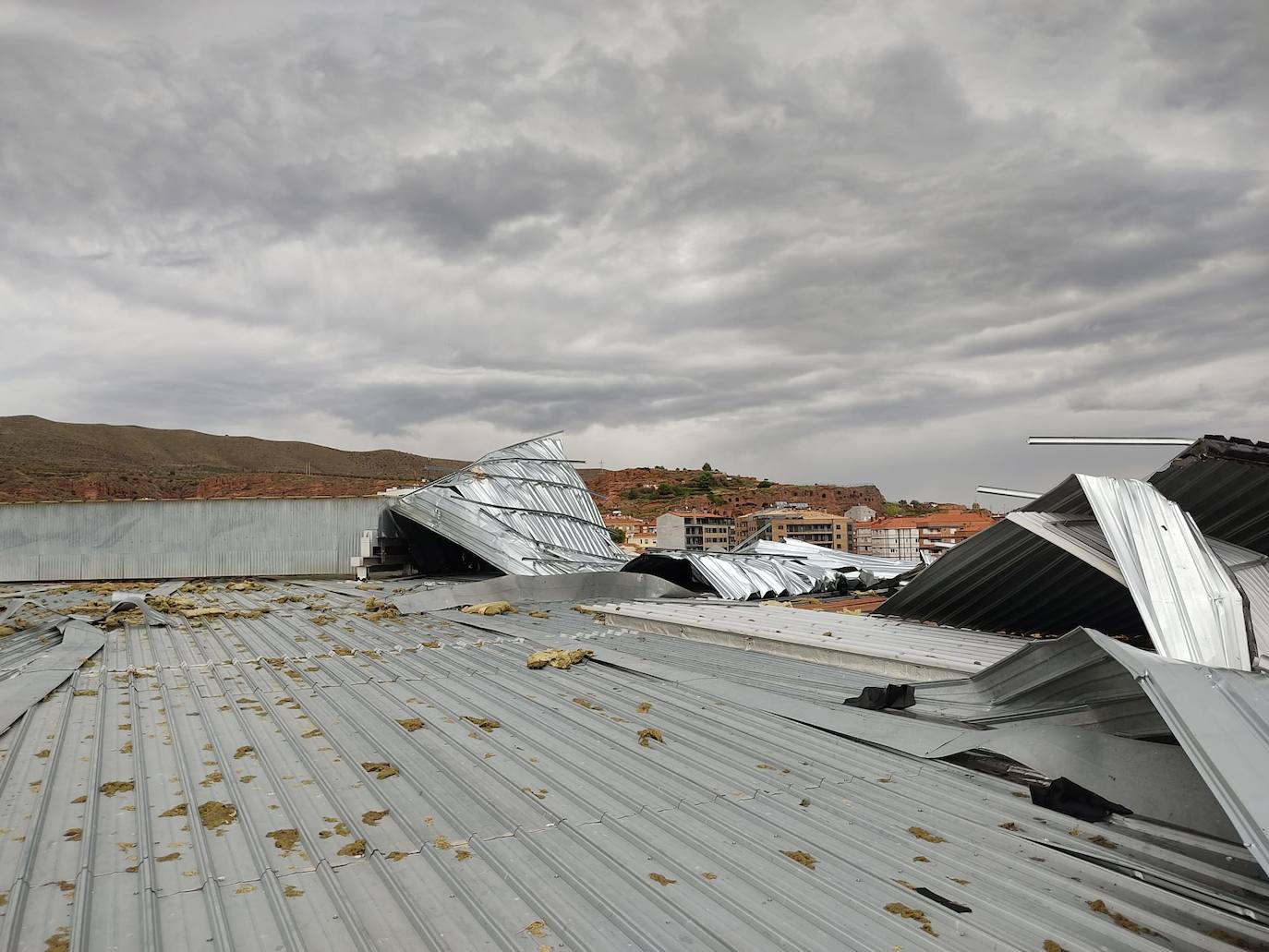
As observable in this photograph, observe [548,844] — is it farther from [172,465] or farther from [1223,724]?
[172,465]

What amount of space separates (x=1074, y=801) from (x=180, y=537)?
23708mm

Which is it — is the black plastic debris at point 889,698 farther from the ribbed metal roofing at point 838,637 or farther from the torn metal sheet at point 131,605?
the torn metal sheet at point 131,605

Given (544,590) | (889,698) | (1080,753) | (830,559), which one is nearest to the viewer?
(1080,753)

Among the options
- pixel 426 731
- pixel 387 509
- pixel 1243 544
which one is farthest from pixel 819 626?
pixel 387 509

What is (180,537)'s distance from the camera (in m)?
21.9

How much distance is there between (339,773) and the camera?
170 inches

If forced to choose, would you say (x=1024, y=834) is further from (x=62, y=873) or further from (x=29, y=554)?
(x=29, y=554)

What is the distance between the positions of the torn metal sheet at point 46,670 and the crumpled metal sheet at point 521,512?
831 centimetres

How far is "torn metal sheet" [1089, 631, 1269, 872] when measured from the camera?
2514 mm

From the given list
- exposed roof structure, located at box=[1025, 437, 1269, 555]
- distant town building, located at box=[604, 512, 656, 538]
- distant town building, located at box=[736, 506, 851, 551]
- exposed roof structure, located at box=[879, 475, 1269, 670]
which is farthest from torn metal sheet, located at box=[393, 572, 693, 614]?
distant town building, located at box=[604, 512, 656, 538]

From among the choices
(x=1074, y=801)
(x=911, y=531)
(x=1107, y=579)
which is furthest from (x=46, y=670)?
(x=911, y=531)

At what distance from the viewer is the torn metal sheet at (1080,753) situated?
346cm

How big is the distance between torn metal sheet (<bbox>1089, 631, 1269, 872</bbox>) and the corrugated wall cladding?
812 inches

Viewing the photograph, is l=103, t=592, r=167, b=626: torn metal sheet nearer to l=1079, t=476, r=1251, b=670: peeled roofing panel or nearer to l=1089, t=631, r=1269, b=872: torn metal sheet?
l=1079, t=476, r=1251, b=670: peeled roofing panel
